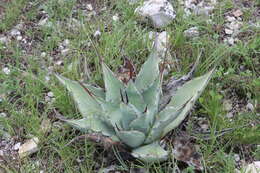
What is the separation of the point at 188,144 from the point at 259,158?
0.39m

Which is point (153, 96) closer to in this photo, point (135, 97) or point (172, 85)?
point (135, 97)

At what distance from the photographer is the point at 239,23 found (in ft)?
8.96

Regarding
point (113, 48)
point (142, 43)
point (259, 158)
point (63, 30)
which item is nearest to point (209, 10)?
point (142, 43)

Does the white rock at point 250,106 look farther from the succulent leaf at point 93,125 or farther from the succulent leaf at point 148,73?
the succulent leaf at point 93,125

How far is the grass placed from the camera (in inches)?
79.6

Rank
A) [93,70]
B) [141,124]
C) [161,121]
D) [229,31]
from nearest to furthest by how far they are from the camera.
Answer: [161,121] → [141,124] → [93,70] → [229,31]

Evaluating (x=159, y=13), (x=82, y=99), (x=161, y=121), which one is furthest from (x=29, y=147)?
(x=159, y=13)

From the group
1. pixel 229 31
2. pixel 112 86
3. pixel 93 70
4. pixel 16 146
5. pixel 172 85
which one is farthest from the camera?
pixel 229 31

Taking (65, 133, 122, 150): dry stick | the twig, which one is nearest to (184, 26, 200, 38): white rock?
the twig

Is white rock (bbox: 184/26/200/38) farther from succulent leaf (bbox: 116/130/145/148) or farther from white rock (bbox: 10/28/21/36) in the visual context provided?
white rock (bbox: 10/28/21/36)

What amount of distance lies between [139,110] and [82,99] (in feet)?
1.08

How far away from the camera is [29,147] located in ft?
7.06

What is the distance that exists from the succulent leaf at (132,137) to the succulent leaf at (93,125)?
91 millimetres

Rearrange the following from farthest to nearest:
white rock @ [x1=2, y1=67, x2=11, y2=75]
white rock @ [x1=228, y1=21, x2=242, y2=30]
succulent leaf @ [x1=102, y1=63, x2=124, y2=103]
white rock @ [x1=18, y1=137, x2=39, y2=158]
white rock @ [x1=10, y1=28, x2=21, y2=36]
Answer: white rock @ [x1=10, y1=28, x2=21, y2=36] → white rock @ [x1=228, y1=21, x2=242, y2=30] → white rock @ [x1=2, y1=67, x2=11, y2=75] → white rock @ [x1=18, y1=137, x2=39, y2=158] → succulent leaf @ [x1=102, y1=63, x2=124, y2=103]
